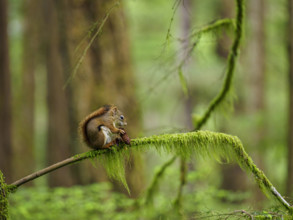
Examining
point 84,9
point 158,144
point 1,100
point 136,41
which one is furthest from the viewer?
point 136,41

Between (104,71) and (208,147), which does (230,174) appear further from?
(208,147)

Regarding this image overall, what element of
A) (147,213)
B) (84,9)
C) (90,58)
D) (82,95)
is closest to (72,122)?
(82,95)

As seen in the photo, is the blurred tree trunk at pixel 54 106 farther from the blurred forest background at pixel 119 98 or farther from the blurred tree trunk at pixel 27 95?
the blurred tree trunk at pixel 27 95

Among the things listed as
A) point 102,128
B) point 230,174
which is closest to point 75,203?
point 102,128

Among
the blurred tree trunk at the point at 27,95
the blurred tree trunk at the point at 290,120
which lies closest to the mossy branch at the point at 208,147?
the blurred tree trunk at the point at 290,120

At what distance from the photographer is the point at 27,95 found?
13070 mm

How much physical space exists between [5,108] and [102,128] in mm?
4790

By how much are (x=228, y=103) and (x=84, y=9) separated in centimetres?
383

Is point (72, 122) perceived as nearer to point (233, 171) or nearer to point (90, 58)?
point (90, 58)

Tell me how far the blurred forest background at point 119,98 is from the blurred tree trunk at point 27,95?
34 millimetres

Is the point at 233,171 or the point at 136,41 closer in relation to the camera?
the point at 233,171

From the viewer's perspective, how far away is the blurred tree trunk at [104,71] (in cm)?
679

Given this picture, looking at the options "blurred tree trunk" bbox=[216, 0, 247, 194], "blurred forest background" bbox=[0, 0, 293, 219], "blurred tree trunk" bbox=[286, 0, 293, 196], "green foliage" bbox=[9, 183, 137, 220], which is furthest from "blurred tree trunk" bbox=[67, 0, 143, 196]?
"blurred tree trunk" bbox=[216, 0, 247, 194]

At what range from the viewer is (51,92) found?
1140cm
